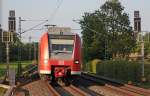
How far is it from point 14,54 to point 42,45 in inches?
3488

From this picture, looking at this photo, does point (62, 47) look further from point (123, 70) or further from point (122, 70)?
point (122, 70)

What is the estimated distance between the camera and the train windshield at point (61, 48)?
2677cm

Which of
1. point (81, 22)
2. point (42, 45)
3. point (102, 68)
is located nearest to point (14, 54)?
point (81, 22)

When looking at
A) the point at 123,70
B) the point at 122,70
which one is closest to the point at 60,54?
the point at 123,70

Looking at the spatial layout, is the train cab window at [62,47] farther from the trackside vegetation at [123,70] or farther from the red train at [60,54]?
the trackside vegetation at [123,70]

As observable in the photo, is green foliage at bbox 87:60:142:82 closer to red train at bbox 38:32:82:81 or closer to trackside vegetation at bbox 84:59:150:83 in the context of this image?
trackside vegetation at bbox 84:59:150:83

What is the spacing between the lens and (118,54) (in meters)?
85.4

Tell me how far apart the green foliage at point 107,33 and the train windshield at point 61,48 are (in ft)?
172

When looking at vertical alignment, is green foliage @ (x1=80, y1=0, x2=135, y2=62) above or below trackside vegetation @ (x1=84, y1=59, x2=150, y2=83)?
above

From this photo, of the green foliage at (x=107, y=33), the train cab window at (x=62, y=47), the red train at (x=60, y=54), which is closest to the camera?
the red train at (x=60, y=54)

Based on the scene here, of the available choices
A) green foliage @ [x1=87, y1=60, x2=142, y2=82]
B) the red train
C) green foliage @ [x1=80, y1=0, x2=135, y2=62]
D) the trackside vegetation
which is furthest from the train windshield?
green foliage @ [x1=80, y1=0, x2=135, y2=62]

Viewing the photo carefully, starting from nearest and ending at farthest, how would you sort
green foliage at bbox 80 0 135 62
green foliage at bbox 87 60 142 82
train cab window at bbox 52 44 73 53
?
train cab window at bbox 52 44 73 53
green foliage at bbox 87 60 142 82
green foliage at bbox 80 0 135 62

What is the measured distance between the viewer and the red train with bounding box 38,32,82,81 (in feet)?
87.6

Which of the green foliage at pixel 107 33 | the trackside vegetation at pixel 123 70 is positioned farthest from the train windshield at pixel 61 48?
the green foliage at pixel 107 33
